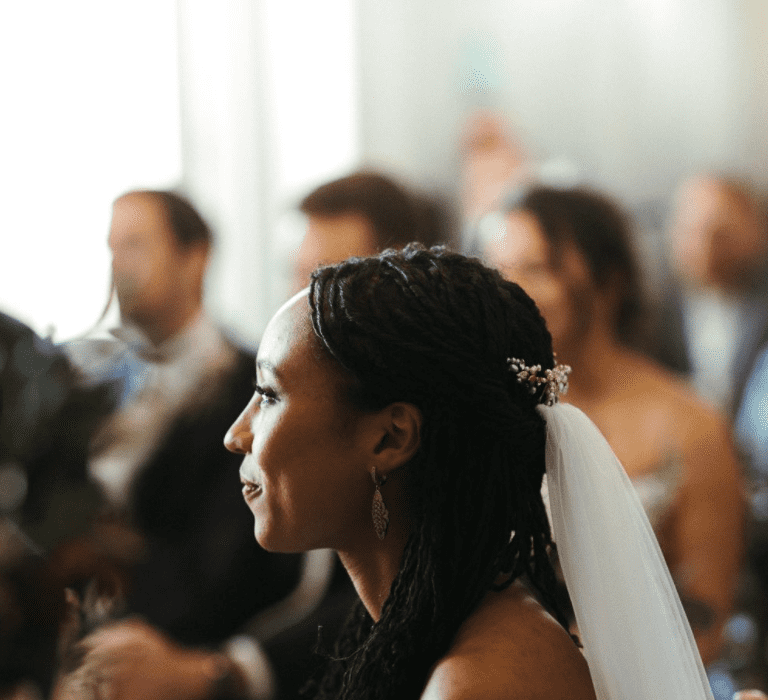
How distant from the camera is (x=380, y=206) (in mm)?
2758

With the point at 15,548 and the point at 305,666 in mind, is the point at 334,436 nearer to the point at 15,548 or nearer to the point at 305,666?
the point at 15,548

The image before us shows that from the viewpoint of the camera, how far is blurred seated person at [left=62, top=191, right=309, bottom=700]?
217 centimetres

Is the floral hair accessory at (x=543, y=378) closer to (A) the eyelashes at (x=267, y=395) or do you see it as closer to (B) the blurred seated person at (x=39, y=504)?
(A) the eyelashes at (x=267, y=395)

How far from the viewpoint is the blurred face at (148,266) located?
2.50 metres

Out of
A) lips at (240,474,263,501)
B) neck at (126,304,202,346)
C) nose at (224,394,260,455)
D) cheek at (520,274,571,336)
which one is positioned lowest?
cheek at (520,274,571,336)

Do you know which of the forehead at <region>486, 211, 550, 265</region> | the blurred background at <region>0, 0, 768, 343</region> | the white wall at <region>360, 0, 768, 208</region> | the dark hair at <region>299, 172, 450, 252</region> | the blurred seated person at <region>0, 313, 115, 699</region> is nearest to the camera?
the blurred seated person at <region>0, 313, 115, 699</region>

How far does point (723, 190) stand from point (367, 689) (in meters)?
4.02

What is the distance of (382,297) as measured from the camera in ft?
4.42

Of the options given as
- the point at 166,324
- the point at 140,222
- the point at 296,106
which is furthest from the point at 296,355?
the point at 296,106

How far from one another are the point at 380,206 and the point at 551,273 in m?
0.59

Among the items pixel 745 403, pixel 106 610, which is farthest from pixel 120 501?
pixel 745 403

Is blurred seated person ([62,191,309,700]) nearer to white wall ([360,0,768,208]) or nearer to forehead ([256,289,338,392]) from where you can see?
forehead ([256,289,338,392])

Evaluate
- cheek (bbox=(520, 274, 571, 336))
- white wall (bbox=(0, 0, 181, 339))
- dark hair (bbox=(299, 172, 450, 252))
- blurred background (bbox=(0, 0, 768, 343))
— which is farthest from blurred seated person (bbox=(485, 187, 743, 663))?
white wall (bbox=(0, 0, 181, 339))

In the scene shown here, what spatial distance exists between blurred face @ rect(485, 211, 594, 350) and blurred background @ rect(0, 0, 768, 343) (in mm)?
607
